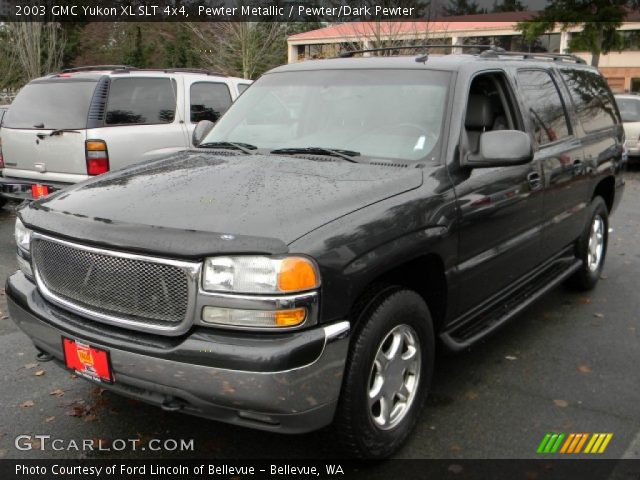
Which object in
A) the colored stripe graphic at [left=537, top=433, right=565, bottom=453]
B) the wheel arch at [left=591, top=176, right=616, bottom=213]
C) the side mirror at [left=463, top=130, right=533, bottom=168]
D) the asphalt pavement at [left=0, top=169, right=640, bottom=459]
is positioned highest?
the side mirror at [left=463, top=130, right=533, bottom=168]

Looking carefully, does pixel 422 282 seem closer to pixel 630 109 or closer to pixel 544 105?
pixel 544 105

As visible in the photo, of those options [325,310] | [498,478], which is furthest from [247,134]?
[498,478]

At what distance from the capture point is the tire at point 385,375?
2750 millimetres

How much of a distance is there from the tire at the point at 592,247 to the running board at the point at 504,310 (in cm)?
37

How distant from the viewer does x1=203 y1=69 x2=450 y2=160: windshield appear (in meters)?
3.62

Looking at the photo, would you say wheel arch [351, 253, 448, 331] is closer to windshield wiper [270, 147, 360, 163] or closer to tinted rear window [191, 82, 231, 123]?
windshield wiper [270, 147, 360, 163]

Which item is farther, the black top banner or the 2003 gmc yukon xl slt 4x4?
the black top banner

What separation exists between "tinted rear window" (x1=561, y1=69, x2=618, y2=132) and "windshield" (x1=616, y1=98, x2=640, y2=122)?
10264 millimetres

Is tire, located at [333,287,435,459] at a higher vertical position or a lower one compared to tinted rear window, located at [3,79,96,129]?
lower

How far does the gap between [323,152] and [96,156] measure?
4075 millimetres

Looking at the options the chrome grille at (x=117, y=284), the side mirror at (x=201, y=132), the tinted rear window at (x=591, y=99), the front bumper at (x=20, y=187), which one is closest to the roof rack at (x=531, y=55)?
the tinted rear window at (x=591, y=99)

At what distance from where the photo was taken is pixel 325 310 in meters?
2.56

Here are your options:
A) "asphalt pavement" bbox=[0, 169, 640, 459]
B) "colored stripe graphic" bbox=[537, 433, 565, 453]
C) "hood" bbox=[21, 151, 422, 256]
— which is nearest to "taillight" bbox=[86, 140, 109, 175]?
"asphalt pavement" bbox=[0, 169, 640, 459]

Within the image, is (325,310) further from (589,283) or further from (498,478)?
(589,283)
